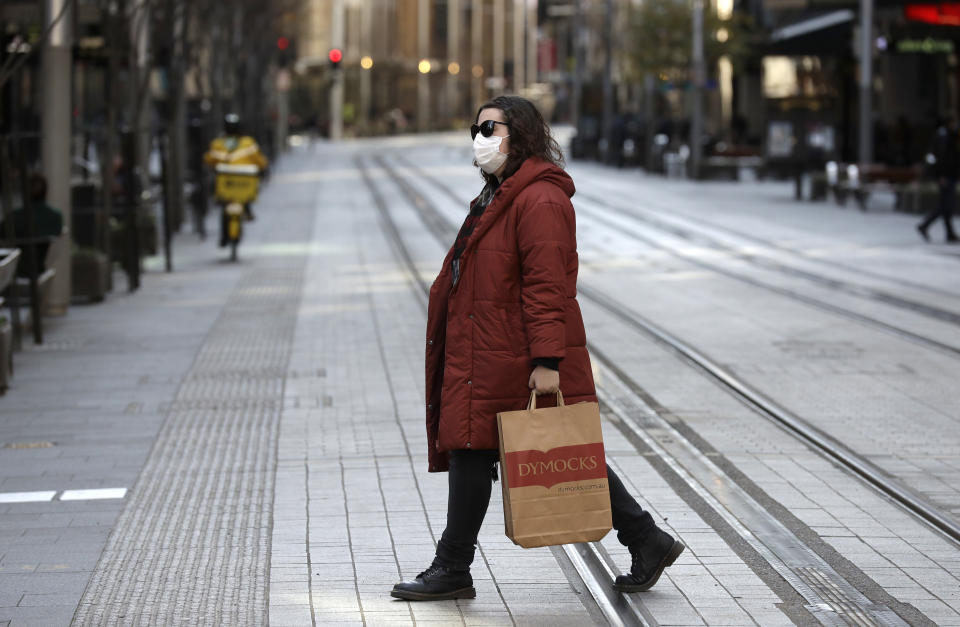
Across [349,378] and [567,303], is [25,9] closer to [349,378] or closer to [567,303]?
[349,378]

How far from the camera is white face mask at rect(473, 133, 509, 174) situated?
558 cm

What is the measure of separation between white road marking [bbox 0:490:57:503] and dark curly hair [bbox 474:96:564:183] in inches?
128

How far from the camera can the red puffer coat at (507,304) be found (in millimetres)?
5469

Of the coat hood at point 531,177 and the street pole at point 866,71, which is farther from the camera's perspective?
the street pole at point 866,71

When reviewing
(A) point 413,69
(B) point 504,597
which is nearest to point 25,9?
(B) point 504,597

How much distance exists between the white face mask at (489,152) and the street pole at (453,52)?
109 meters

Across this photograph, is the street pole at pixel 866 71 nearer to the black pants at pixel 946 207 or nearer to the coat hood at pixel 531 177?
the black pants at pixel 946 207

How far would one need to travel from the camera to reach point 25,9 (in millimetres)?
20797

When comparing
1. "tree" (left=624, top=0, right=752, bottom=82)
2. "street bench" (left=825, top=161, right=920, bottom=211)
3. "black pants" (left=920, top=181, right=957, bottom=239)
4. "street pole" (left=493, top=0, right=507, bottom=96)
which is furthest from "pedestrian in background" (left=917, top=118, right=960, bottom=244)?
"street pole" (left=493, top=0, right=507, bottom=96)

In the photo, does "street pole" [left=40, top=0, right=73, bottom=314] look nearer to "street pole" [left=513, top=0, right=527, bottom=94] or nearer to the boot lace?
the boot lace

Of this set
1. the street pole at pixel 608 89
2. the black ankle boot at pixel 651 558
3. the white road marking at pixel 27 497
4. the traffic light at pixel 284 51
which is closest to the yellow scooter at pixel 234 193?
the white road marking at pixel 27 497

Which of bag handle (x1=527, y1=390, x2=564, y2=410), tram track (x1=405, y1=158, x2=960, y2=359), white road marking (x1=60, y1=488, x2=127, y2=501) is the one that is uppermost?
bag handle (x1=527, y1=390, x2=564, y2=410)

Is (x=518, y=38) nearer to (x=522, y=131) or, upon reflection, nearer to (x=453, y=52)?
(x=453, y=52)

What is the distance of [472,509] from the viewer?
19.0ft
